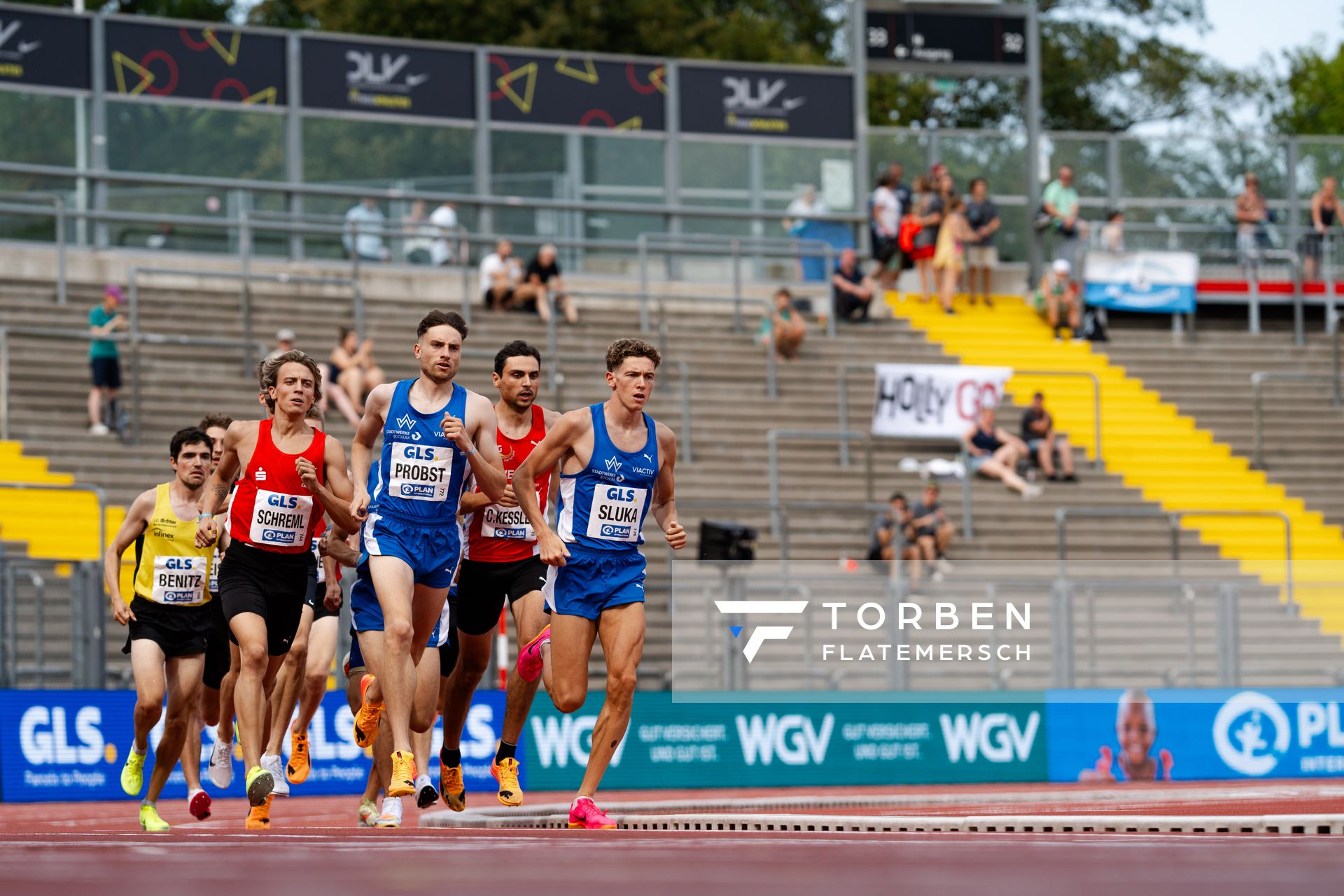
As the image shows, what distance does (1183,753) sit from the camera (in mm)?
21609

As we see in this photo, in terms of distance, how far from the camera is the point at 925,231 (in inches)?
1270

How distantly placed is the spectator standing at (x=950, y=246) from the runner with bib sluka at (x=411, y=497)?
21.2 meters

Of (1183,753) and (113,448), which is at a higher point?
(113,448)

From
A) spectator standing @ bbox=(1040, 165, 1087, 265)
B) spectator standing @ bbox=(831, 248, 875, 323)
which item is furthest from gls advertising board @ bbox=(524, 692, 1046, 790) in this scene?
spectator standing @ bbox=(1040, 165, 1087, 265)

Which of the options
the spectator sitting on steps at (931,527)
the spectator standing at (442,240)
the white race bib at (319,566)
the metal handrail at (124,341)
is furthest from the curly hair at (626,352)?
the spectator standing at (442,240)

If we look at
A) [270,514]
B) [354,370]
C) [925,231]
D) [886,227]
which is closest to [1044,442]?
[925,231]

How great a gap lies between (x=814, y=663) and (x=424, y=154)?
1367cm


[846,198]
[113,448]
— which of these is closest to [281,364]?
[113,448]

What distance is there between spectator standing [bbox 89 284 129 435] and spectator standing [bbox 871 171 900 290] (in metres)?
12.9

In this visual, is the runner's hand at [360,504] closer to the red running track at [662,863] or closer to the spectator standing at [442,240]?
the red running track at [662,863]

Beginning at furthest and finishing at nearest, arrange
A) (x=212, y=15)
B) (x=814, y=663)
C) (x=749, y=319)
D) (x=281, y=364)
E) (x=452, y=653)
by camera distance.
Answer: (x=212, y=15), (x=749, y=319), (x=814, y=663), (x=452, y=653), (x=281, y=364)

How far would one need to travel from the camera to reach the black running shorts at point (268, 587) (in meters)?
11.8

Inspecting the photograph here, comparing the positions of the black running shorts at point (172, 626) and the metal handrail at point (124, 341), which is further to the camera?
the metal handrail at point (124, 341)

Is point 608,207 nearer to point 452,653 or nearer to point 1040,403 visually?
point 1040,403
